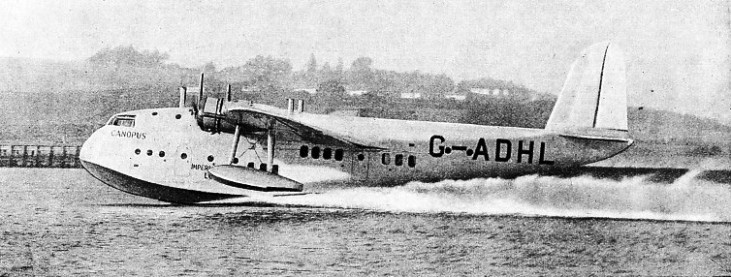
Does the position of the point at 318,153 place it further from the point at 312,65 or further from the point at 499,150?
the point at 499,150

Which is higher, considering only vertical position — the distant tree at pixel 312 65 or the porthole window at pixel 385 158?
the distant tree at pixel 312 65

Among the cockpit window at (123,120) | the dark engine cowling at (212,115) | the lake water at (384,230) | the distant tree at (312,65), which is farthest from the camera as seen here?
the cockpit window at (123,120)

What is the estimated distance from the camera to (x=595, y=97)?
5.65 meters

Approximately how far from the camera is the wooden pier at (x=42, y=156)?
224 inches

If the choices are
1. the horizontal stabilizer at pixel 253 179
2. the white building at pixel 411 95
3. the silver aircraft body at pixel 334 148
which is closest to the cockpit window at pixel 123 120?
the silver aircraft body at pixel 334 148

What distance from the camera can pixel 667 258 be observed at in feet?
18.1

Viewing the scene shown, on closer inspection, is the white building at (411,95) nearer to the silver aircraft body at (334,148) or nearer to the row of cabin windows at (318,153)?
the silver aircraft body at (334,148)

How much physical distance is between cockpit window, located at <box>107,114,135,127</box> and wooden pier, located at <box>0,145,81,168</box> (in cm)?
34

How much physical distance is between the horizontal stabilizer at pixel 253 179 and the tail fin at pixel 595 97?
2.19 metres

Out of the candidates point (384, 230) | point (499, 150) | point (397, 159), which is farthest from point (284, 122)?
point (499, 150)

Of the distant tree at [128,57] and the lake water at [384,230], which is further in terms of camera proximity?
the distant tree at [128,57]

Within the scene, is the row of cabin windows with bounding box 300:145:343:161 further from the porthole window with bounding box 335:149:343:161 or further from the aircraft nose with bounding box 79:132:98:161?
the aircraft nose with bounding box 79:132:98:161

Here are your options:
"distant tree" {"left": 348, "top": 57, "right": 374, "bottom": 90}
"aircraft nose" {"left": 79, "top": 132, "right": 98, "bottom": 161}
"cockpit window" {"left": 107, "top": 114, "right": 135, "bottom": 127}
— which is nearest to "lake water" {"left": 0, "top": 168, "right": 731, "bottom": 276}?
"aircraft nose" {"left": 79, "top": 132, "right": 98, "bottom": 161}

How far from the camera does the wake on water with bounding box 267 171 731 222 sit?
5.67 m
